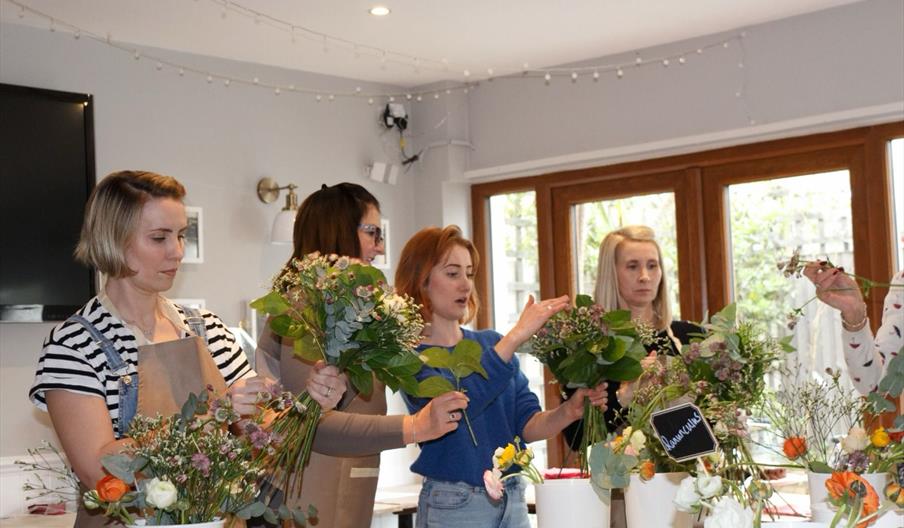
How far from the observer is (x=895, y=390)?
5.32ft

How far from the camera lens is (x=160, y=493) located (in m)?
1.55

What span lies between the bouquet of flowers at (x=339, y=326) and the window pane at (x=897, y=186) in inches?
123

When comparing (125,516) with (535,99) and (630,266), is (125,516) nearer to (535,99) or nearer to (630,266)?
(630,266)

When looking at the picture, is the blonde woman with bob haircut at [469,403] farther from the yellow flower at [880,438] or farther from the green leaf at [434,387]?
the yellow flower at [880,438]

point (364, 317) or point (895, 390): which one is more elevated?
point (364, 317)

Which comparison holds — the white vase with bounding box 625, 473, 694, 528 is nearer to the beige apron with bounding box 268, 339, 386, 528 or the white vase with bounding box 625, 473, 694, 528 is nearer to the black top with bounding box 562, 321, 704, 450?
the black top with bounding box 562, 321, 704, 450

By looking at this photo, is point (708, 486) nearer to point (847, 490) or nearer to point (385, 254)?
point (847, 490)

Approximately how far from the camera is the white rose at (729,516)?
4.77 ft

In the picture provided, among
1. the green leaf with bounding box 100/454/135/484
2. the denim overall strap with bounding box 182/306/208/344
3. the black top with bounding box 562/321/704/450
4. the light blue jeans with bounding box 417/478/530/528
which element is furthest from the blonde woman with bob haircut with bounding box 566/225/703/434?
the green leaf with bounding box 100/454/135/484

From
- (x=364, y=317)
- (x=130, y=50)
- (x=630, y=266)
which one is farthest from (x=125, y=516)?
(x=130, y=50)

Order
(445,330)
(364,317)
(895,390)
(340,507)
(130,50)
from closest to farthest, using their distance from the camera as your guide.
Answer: (895,390)
(364,317)
(340,507)
(445,330)
(130,50)

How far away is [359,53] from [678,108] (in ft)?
4.88

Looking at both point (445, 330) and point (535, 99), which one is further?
Result: point (535, 99)

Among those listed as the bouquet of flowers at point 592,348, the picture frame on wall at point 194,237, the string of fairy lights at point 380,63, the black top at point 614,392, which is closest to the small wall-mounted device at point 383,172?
the string of fairy lights at point 380,63
